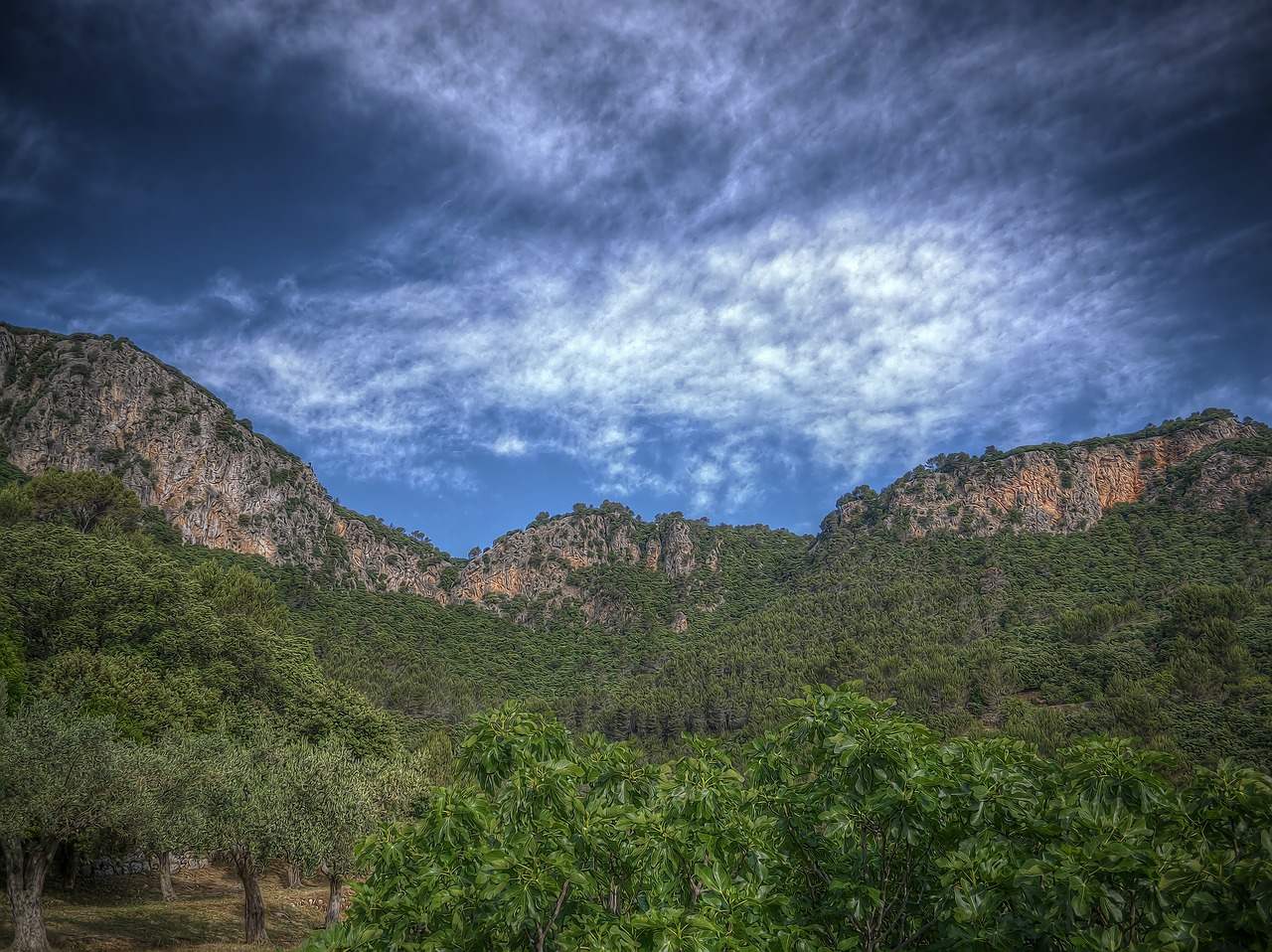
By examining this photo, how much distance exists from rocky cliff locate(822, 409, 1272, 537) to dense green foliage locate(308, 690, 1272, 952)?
148972 mm

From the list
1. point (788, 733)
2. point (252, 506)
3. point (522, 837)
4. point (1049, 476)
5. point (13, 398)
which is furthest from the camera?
point (1049, 476)

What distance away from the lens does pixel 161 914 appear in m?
22.1

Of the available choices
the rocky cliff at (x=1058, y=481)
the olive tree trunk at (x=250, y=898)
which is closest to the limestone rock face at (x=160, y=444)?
the olive tree trunk at (x=250, y=898)

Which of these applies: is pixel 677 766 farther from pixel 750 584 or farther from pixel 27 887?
pixel 750 584

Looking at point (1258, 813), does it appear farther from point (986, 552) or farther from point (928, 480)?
point (928, 480)

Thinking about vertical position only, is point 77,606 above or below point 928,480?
below

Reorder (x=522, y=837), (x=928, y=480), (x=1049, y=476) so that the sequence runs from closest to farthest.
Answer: (x=522, y=837)
(x=1049, y=476)
(x=928, y=480)

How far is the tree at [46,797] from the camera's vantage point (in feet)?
50.4

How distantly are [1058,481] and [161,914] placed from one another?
16345 cm

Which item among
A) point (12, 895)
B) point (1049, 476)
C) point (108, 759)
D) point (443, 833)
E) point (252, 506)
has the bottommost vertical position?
point (12, 895)

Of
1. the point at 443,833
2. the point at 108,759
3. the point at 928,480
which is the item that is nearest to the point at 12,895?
the point at 108,759

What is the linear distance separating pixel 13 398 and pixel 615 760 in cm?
13544

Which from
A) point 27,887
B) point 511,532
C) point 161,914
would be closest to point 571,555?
point 511,532

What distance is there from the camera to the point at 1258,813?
11.6 feet
